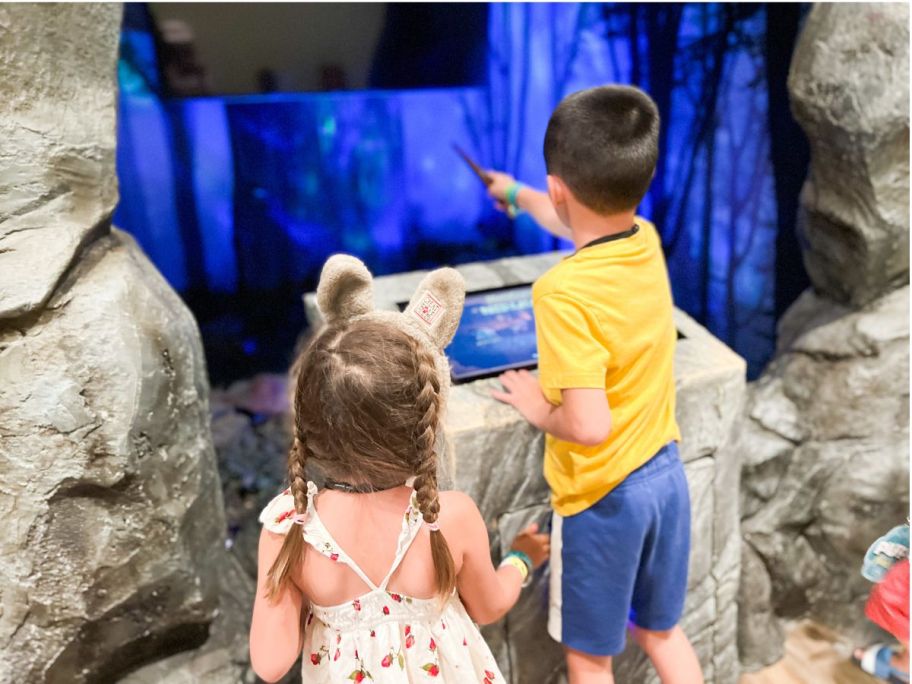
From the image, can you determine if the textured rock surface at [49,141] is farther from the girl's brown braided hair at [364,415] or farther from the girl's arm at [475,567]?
the girl's arm at [475,567]

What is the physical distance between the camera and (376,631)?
122 centimetres

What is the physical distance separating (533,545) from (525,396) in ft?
1.06

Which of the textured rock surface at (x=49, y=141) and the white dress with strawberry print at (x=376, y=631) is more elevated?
the textured rock surface at (x=49, y=141)

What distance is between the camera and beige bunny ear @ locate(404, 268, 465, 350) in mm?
1214

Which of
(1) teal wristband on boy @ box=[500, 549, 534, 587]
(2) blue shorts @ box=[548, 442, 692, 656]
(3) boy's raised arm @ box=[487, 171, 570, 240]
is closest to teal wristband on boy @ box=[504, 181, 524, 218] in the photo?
(3) boy's raised arm @ box=[487, 171, 570, 240]

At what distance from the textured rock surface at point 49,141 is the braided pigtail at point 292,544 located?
708mm

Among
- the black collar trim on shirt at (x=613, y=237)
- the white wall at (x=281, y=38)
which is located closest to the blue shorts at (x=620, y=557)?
the black collar trim on shirt at (x=613, y=237)

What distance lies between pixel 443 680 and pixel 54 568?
33.9 inches

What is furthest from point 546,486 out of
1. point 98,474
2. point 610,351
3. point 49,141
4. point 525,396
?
point 49,141

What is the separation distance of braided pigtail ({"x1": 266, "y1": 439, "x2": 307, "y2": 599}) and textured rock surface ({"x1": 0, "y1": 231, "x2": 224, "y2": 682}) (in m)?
0.61

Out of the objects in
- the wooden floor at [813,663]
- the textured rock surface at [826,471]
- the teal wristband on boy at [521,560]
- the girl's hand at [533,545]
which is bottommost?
the wooden floor at [813,663]

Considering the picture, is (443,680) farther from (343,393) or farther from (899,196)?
(899,196)

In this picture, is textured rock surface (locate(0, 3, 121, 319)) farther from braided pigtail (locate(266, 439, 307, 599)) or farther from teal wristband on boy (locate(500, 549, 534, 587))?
teal wristband on boy (locate(500, 549, 534, 587))

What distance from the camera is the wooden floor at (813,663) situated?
2.33 metres
